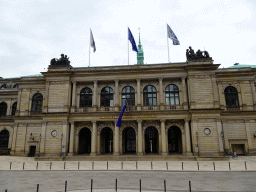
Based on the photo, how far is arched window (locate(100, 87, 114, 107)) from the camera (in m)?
38.7

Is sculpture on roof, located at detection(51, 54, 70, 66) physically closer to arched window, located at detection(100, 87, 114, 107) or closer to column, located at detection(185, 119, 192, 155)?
arched window, located at detection(100, 87, 114, 107)

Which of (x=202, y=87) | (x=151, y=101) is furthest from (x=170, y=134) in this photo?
(x=202, y=87)

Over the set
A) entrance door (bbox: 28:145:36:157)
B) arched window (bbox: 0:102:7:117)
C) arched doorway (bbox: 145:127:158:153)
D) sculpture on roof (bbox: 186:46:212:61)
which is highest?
sculpture on roof (bbox: 186:46:212:61)

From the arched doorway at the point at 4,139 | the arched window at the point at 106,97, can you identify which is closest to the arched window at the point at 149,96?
the arched window at the point at 106,97

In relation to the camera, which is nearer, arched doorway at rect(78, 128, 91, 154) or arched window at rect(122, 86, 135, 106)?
arched window at rect(122, 86, 135, 106)

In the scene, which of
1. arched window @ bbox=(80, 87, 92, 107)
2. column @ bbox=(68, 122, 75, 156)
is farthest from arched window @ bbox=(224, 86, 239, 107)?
column @ bbox=(68, 122, 75, 156)

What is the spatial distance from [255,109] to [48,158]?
Answer: 133 ft

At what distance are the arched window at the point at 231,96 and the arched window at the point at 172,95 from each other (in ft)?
36.3

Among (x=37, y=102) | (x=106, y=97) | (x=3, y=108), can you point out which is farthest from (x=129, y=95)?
(x=3, y=108)

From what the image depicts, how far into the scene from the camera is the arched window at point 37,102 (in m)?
42.9

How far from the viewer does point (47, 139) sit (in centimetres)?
3631

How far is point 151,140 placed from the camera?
133ft

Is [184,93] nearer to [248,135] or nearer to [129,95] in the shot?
[129,95]

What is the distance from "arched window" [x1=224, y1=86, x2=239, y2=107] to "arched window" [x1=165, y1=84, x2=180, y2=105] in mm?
11076
